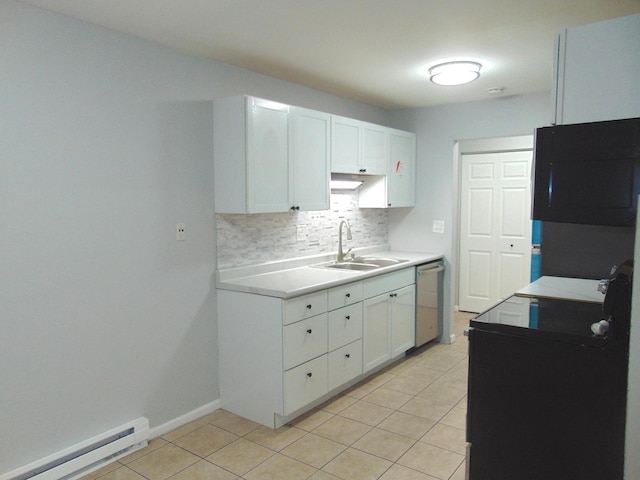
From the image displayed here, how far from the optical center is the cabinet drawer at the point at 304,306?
294 cm

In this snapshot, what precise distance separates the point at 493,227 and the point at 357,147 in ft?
8.52

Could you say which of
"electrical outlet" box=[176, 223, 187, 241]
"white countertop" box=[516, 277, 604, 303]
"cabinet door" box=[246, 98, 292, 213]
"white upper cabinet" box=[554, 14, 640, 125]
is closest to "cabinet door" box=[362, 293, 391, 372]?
"cabinet door" box=[246, 98, 292, 213]

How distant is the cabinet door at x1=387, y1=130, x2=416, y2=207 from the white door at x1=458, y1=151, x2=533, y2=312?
1320 millimetres

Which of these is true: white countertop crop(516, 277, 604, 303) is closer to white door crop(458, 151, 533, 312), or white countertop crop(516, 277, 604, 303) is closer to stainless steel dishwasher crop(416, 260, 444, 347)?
stainless steel dishwasher crop(416, 260, 444, 347)

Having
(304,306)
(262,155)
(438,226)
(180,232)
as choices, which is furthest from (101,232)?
(438,226)

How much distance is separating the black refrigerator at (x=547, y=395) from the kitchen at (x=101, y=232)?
1899 mm

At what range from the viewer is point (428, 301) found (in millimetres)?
4574

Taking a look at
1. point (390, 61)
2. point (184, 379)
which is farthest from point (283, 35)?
point (184, 379)

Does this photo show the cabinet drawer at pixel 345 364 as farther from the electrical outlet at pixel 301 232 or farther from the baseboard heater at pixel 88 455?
the baseboard heater at pixel 88 455

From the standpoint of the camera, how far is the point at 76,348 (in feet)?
8.30

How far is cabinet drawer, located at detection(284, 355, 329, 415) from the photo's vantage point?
2.97 m

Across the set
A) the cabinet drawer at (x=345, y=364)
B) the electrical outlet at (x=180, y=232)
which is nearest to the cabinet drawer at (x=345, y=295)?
the cabinet drawer at (x=345, y=364)

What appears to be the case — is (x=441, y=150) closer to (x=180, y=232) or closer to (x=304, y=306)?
(x=304, y=306)

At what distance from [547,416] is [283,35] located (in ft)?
7.71
